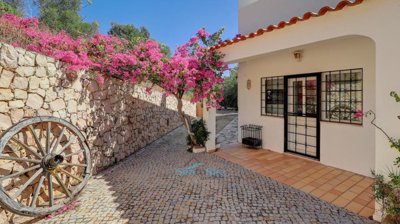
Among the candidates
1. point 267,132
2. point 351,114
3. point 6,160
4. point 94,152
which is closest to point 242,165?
point 267,132

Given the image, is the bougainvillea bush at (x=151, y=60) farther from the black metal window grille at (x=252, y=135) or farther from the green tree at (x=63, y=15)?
the green tree at (x=63, y=15)

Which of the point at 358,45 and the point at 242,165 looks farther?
the point at 242,165

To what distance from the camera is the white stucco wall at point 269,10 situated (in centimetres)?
700

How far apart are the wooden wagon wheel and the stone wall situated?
1.07 ft

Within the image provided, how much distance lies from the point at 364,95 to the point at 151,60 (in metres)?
6.36

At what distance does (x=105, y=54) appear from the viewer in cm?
762

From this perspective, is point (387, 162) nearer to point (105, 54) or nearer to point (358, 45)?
point (358, 45)

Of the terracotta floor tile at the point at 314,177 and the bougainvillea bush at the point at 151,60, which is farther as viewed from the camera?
the bougainvillea bush at the point at 151,60

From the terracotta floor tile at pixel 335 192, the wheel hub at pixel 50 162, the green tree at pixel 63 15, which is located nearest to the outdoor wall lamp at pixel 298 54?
the terracotta floor tile at pixel 335 192

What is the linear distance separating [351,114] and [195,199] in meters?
5.06

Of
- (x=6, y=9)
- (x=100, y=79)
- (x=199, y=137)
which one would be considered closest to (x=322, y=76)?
(x=199, y=137)

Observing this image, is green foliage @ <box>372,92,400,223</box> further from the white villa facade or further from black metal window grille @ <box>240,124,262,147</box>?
black metal window grille @ <box>240,124,262,147</box>

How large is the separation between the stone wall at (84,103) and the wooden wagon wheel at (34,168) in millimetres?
325

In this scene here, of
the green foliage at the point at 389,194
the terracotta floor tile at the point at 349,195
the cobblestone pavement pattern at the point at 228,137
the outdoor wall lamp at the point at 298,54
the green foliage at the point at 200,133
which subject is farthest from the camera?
the cobblestone pavement pattern at the point at 228,137
